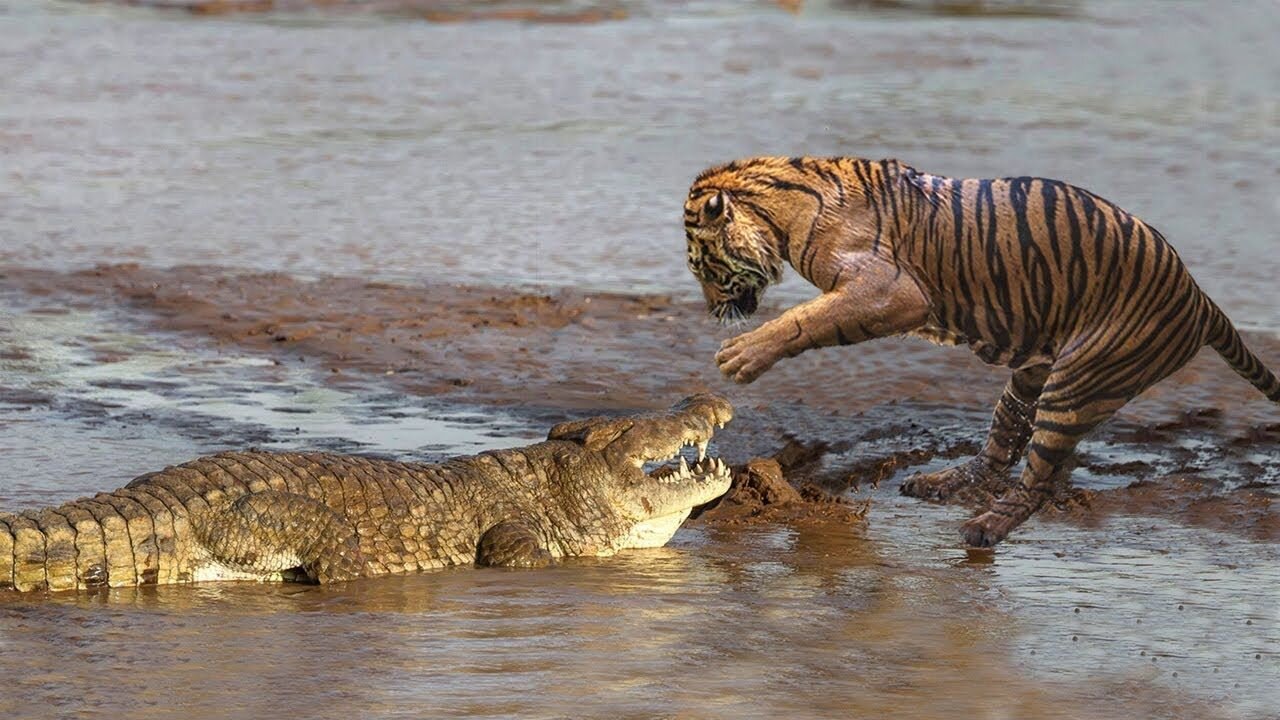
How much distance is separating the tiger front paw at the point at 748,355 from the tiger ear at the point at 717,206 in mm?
452

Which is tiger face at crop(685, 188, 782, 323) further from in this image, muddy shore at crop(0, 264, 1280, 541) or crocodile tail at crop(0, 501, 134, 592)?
crocodile tail at crop(0, 501, 134, 592)

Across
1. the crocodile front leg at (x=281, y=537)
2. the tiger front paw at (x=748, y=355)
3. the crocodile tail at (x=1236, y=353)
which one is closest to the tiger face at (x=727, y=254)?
the tiger front paw at (x=748, y=355)

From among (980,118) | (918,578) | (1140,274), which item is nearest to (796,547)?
(918,578)

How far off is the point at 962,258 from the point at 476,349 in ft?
10.7

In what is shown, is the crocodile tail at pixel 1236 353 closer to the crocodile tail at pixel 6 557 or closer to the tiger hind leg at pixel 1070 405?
the tiger hind leg at pixel 1070 405

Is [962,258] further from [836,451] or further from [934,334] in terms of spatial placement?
[836,451]

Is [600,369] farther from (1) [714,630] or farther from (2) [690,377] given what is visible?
(1) [714,630]

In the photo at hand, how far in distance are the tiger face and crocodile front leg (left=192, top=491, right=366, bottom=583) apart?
1654 mm

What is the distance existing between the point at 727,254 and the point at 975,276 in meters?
0.84

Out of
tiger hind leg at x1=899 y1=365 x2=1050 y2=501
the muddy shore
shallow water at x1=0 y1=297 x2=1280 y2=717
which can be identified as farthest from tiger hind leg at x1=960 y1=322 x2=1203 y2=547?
tiger hind leg at x1=899 y1=365 x2=1050 y2=501

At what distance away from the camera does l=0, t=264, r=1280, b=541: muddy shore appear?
7.91 metres

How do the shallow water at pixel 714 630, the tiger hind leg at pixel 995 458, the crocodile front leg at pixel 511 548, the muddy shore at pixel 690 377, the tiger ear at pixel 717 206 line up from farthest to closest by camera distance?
the muddy shore at pixel 690 377
the tiger hind leg at pixel 995 458
the tiger ear at pixel 717 206
the crocodile front leg at pixel 511 548
the shallow water at pixel 714 630

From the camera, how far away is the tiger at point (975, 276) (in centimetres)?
688

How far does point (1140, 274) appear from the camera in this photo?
22.8ft
